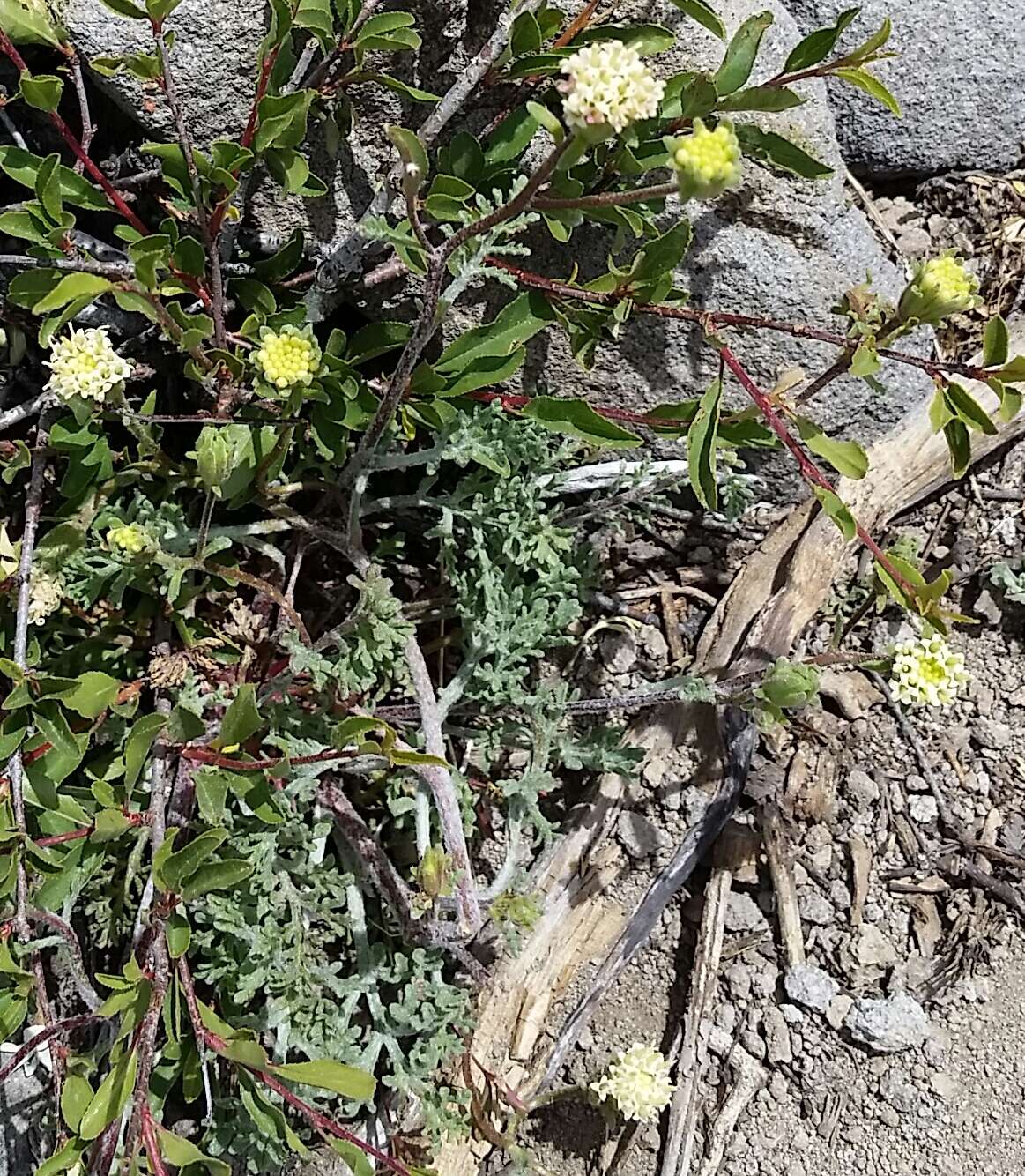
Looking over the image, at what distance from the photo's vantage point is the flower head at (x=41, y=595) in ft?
7.06

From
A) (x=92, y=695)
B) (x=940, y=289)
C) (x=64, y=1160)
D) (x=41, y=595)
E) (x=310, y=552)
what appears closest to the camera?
(x=940, y=289)

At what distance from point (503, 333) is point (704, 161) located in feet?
2.60

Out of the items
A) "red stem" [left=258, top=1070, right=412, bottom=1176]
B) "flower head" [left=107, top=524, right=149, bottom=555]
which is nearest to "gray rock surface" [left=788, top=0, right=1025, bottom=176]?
"flower head" [left=107, top=524, right=149, bottom=555]

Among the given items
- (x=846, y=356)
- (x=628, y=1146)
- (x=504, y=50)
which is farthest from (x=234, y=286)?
(x=628, y=1146)

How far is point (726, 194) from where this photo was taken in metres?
2.33

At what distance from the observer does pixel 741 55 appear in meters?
1.86

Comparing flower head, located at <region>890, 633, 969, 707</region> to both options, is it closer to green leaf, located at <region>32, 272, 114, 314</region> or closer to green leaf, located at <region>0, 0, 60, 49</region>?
green leaf, located at <region>32, 272, 114, 314</region>

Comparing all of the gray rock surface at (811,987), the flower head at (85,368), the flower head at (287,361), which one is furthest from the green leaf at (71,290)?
the gray rock surface at (811,987)

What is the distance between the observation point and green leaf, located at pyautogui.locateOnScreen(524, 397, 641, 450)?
2033mm

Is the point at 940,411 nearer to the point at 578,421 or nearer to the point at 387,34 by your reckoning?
the point at 578,421

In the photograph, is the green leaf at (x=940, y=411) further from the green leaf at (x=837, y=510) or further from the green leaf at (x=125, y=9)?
the green leaf at (x=125, y=9)

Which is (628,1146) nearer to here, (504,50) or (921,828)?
(921,828)

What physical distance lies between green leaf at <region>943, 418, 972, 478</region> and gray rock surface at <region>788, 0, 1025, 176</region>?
3.84 ft

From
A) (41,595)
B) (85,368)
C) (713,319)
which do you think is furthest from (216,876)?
(713,319)
